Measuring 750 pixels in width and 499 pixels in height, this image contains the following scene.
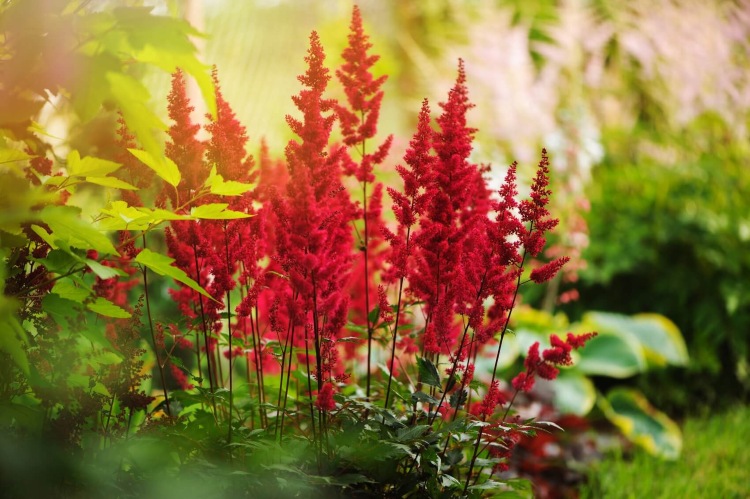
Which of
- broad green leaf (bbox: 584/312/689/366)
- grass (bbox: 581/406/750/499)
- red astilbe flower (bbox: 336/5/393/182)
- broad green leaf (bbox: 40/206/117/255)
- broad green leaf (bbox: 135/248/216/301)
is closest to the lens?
broad green leaf (bbox: 40/206/117/255)

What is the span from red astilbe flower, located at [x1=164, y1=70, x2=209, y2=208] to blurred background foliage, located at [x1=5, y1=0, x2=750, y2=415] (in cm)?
145

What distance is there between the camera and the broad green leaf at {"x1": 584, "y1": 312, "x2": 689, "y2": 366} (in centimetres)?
421

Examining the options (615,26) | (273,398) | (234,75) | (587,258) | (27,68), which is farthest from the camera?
(615,26)

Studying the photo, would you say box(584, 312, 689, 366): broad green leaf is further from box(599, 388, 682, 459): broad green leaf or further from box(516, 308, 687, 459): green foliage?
box(599, 388, 682, 459): broad green leaf

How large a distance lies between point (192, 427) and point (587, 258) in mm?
3899

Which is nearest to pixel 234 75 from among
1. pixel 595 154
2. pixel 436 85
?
pixel 436 85

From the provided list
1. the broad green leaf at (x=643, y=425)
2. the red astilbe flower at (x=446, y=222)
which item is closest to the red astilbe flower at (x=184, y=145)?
the red astilbe flower at (x=446, y=222)

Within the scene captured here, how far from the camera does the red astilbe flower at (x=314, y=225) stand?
4.06 feet

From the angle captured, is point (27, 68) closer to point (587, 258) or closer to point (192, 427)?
point (192, 427)

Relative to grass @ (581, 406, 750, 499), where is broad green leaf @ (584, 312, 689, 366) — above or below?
above

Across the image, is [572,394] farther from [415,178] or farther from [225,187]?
[225,187]

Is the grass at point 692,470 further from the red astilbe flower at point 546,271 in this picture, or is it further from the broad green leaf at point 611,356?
the red astilbe flower at point 546,271

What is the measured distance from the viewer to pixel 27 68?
3.73ft

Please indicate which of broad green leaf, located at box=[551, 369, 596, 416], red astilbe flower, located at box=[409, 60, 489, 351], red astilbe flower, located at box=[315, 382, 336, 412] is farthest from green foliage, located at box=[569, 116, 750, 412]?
red astilbe flower, located at box=[315, 382, 336, 412]
